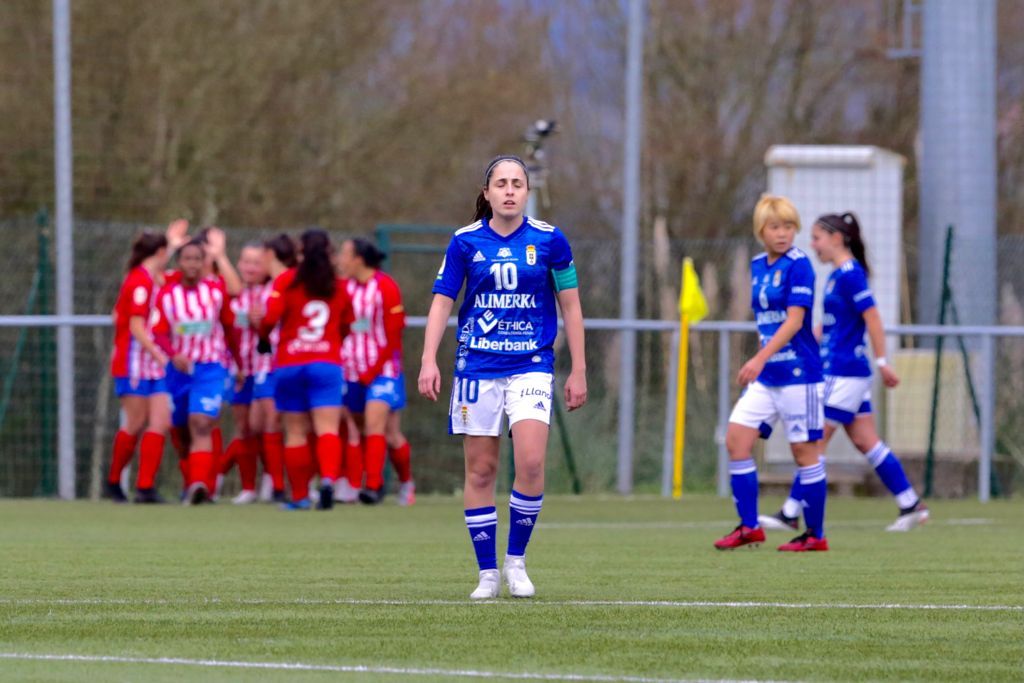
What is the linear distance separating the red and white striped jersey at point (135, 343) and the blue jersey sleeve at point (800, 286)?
6.39 metres

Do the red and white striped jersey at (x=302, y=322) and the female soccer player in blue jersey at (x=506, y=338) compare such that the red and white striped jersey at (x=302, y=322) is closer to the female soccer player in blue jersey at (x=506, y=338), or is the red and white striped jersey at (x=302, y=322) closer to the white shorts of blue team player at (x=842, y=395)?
the white shorts of blue team player at (x=842, y=395)

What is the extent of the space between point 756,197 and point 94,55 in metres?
8.92

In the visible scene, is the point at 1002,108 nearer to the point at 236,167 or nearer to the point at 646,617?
the point at 236,167

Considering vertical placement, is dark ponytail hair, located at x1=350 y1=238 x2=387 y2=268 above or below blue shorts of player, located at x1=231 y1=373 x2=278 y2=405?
above

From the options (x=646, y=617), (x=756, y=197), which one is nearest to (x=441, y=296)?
(x=646, y=617)

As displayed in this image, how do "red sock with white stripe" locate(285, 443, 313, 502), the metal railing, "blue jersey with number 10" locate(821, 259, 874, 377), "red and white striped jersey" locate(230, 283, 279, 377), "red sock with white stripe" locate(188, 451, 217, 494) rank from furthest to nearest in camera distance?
the metal railing
"red and white striped jersey" locate(230, 283, 279, 377)
"red sock with white stripe" locate(188, 451, 217, 494)
"red sock with white stripe" locate(285, 443, 313, 502)
"blue jersey with number 10" locate(821, 259, 874, 377)

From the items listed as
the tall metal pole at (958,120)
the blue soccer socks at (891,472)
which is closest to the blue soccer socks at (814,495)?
the blue soccer socks at (891,472)

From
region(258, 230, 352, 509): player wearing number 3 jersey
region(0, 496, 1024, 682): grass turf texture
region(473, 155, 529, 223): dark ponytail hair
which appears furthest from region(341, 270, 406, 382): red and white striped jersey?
region(473, 155, 529, 223): dark ponytail hair

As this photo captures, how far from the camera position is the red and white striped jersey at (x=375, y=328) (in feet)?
50.5

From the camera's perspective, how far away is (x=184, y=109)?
22328mm

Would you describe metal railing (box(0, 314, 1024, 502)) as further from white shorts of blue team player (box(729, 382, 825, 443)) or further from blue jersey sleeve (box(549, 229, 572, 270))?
blue jersey sleeve (box(549, 229, 572, 270))

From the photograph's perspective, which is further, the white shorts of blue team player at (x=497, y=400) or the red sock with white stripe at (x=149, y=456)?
the red sock with white stripe at (x=149, y=456)

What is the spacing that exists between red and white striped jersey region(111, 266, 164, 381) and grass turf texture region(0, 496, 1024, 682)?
2513 mm

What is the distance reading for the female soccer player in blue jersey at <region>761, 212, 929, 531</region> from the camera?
12.2m
